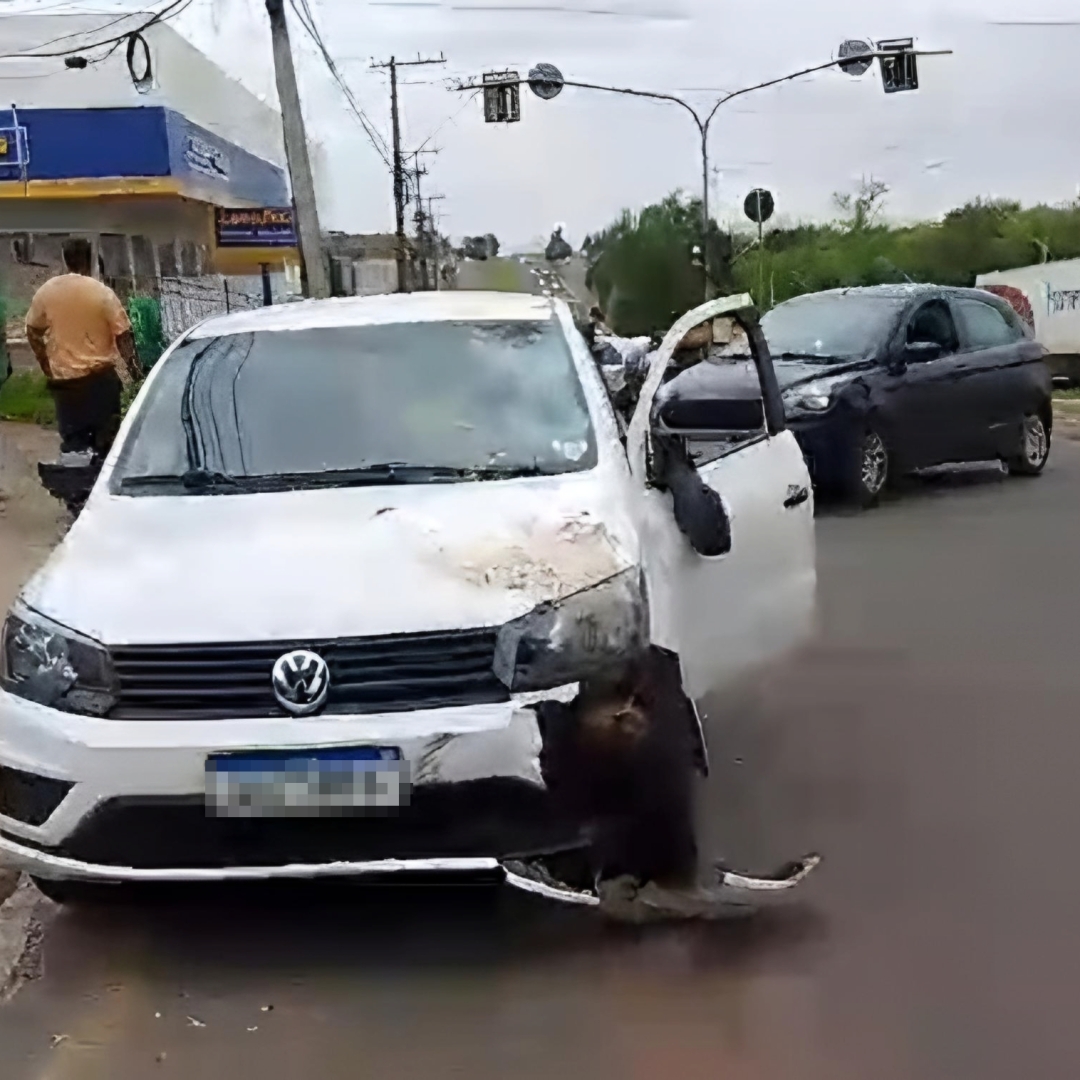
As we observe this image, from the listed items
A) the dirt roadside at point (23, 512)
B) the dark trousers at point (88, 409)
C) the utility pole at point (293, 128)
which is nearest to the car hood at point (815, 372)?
the dark trousers at point (88, 409)

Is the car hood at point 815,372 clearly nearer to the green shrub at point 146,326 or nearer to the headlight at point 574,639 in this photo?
the headlight at point 574,639

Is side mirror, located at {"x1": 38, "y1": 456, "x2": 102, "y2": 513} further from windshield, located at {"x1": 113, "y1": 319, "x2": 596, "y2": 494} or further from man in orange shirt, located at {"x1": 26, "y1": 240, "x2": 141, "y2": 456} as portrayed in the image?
man in orange shirt, located at {"x1": 26, "y1": 240, "x2": 141, "y2": 456}

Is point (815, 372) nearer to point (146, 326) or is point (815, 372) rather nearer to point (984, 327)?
point (984, 327)

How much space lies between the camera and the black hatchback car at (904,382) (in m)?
12.8

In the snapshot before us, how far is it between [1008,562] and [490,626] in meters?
6.88

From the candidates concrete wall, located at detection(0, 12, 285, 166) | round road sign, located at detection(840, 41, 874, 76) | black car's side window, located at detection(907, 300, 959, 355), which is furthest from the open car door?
concrete wall, located at detection(0, 12, 285, 166)

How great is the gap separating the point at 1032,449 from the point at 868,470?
8.92 feet

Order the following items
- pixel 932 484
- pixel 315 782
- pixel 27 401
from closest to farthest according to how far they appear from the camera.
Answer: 1. pixel 315 782
2. pixel 932 484
3. pixel 27 401

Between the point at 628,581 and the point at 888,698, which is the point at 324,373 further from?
the point at 888,698

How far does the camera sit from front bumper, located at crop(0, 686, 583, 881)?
411 centimetres

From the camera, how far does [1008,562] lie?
10.5m

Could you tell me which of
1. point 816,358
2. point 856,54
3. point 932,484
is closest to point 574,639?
point 816,358

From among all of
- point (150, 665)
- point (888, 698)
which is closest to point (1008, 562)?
point (888, 698)

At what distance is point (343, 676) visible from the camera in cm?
418
